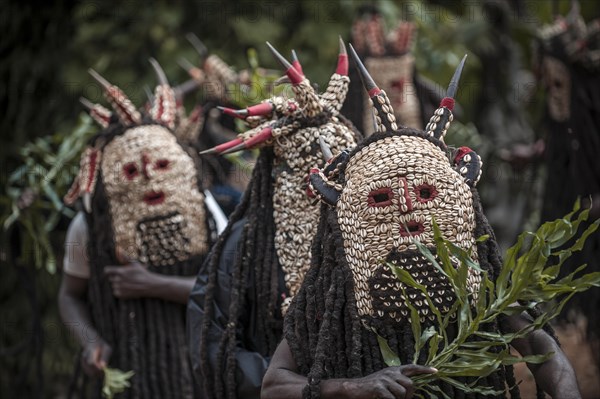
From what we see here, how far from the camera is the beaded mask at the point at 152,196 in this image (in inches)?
224

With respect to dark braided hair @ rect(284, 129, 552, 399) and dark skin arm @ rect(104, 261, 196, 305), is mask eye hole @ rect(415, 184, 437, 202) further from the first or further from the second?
dark skin arm @ rect(104, 261, 196, 305)

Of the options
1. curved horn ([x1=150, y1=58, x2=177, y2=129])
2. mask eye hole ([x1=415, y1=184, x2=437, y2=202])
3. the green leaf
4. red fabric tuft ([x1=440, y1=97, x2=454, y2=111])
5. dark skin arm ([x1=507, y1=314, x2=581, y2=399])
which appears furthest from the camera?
curved horn ([x1=150, y1=58, x2=177, y2=129])

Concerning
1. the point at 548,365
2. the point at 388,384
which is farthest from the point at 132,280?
the point at 548,365

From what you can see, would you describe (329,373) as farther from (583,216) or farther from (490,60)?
(490,60)

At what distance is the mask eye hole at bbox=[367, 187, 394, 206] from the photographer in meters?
3.75

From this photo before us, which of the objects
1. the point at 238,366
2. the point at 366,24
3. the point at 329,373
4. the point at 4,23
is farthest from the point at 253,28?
the point at 329,373

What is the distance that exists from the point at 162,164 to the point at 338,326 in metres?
2.20

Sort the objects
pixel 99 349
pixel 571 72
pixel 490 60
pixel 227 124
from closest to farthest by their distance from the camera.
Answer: pixel 99 349 → pixel 571 72 → pixel 227 124 → pixel 490 60

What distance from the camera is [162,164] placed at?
5734mm

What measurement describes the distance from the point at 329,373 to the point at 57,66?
6.75m

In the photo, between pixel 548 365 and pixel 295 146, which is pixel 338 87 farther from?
pixel 548 365

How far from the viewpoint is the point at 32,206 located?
23.1 ft

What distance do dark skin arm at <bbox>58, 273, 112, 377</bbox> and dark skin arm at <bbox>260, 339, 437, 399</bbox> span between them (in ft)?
7.19

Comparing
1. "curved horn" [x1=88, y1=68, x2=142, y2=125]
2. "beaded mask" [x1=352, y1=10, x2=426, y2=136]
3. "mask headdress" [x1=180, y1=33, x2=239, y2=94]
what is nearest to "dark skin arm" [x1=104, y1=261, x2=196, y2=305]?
"curved horn" [x1=88, y1=68, x2=142, y2=125]
